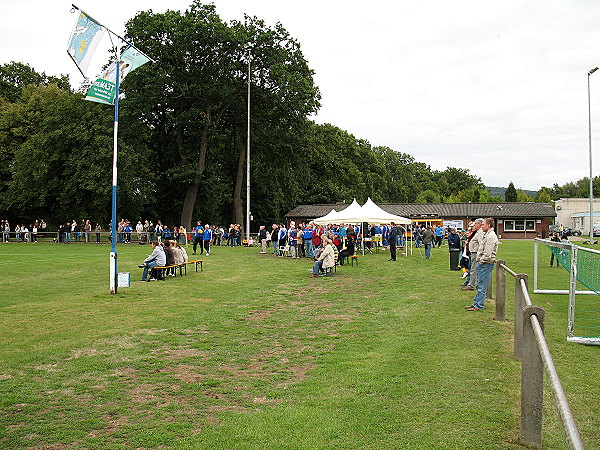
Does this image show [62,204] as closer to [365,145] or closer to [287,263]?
[287,263]

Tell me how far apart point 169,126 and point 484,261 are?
38525 millimetres

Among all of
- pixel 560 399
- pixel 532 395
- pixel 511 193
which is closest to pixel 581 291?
pixel 532 395

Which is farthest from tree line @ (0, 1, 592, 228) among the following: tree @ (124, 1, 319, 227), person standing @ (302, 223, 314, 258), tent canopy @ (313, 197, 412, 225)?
person standing @ (302, 223, 314, 258)

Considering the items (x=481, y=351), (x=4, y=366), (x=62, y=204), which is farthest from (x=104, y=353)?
(x=62, y=204)

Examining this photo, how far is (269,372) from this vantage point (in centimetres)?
754

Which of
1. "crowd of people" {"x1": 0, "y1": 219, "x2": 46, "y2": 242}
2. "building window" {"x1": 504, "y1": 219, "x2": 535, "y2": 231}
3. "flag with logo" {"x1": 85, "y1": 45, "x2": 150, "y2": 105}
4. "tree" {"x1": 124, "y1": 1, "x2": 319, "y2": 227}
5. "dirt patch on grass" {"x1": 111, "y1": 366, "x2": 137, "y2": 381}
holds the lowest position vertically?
"dirt patch on grass" {"x1": 111, "y1": 366, "x2": 137, "y2": 381}

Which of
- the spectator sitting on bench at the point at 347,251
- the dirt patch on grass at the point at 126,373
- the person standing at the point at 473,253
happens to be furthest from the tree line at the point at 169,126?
the dirt patch on grass at the point at 126,373

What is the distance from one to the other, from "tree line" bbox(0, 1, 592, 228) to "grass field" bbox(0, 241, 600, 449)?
29.9 metres

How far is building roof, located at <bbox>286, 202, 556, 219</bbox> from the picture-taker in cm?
6862

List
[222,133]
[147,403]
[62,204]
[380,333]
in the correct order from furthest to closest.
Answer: [222,133], [62,204], [380,333], [147,403]

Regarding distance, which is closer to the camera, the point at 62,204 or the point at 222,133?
the point at 62,204

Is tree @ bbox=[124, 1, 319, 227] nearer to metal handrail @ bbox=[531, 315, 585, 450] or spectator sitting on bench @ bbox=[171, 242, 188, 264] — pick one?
spectator sitting on bench @ bbox=[171, 242, 188, 264]

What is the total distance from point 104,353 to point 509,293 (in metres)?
10.9

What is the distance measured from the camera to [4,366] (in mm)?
7641
